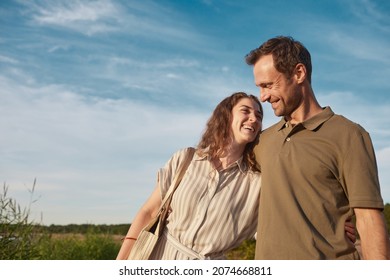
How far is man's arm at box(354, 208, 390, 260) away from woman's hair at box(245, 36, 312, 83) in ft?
3.67

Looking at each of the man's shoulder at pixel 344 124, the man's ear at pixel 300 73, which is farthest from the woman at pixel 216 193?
the man's shoulder at pixel 344 124

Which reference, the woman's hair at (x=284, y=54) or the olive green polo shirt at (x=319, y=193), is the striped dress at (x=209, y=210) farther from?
the woman's hair at (x=284, y=54)

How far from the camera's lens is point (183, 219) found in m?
3.91

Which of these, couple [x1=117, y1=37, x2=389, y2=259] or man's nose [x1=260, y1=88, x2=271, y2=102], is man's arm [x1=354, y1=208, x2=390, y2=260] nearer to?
couple [x1=117, y1=37, x2=389, y2=259]

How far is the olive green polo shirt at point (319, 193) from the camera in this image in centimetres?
318

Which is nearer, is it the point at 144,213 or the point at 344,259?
the point at 344,259

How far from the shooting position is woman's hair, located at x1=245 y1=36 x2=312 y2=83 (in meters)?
3.71

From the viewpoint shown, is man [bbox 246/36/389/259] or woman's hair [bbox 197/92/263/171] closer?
man [bbox 246/36/389/259]

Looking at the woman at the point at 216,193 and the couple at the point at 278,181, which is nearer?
the couple at the point at 278,181

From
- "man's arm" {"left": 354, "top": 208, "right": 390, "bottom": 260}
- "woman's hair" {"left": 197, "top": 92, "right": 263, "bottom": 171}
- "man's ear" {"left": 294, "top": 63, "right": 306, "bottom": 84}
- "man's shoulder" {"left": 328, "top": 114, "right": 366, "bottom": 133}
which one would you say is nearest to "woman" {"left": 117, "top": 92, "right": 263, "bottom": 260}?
"woman's hair" {"left": 197, "top": 92, "right": 263, "bottom": 171}

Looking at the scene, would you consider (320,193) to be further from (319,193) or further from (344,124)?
(344,124)
